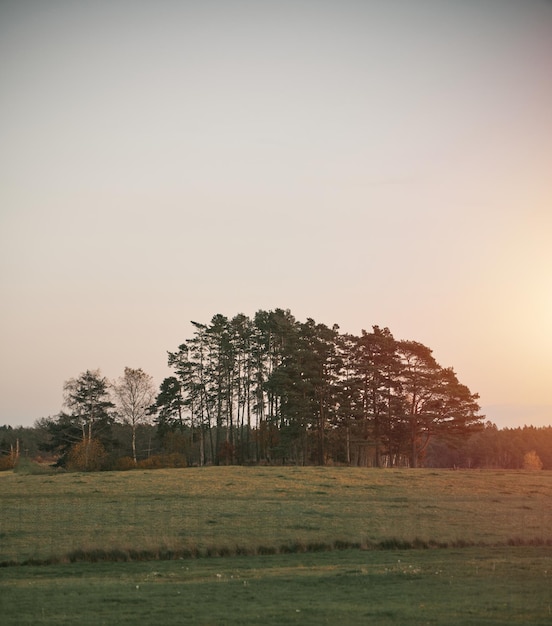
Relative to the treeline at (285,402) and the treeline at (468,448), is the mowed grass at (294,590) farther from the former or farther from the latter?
the treeline at (468,448)

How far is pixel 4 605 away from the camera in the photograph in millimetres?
19500

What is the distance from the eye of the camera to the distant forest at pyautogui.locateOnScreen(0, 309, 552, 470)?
9225 cm

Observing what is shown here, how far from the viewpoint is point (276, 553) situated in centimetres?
3073

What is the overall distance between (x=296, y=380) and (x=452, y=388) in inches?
774

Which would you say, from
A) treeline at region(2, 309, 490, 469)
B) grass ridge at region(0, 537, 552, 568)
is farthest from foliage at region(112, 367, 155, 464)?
grass ridge at region(0, 537, 552, 568)

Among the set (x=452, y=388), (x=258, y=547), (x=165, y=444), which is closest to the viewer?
(x=258, y=547)

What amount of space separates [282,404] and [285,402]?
5.68 feet

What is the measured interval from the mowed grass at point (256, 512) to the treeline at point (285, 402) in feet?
78.1

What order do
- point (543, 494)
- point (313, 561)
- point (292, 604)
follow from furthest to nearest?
point (543, 494) → point (313, 561) → point (292, 604)

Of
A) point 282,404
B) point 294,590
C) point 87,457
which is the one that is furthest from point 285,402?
point 294,590

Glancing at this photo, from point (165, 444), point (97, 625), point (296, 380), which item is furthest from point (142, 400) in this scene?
point (97, 625)

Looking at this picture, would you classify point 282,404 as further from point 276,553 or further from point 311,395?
point 276,553

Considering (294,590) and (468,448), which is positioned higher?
(294,590)

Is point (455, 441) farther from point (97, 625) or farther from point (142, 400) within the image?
point (97, 625)
